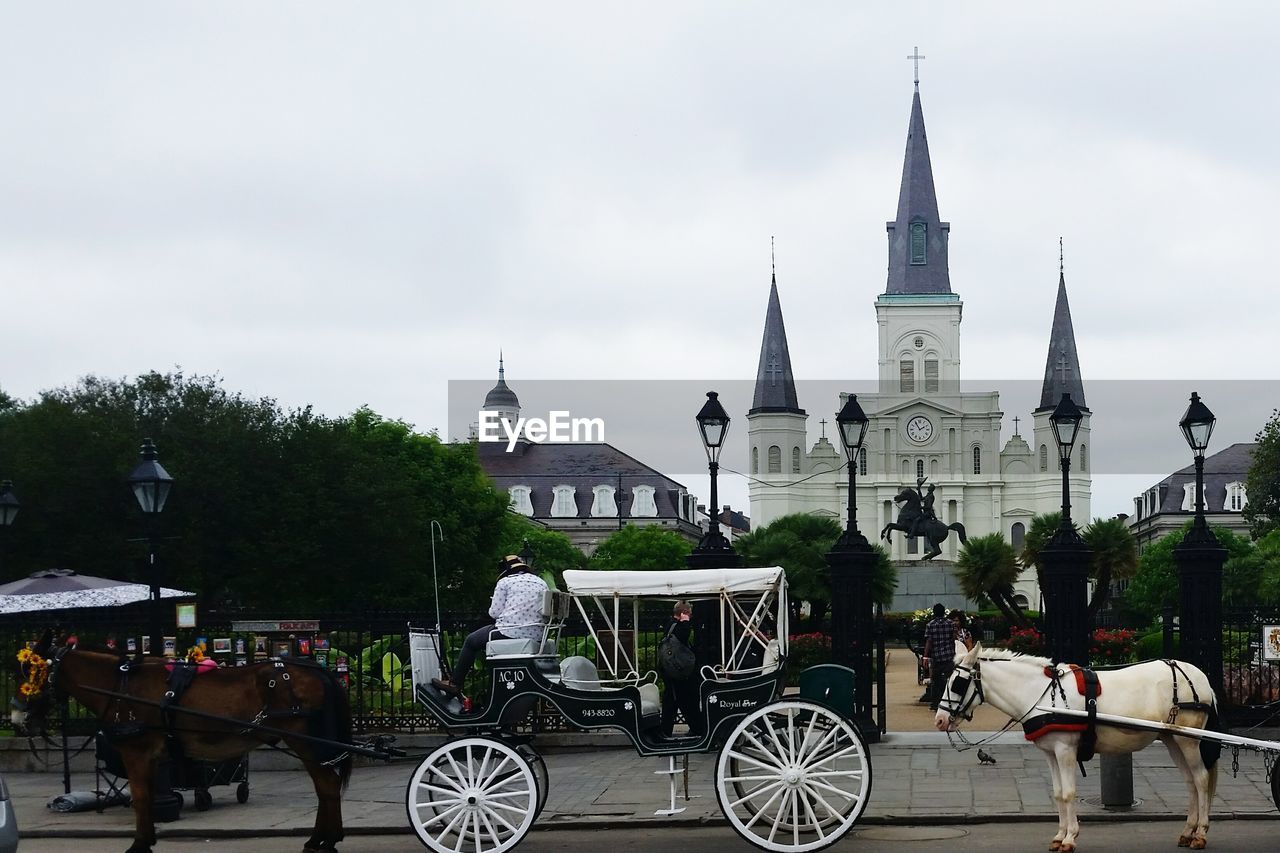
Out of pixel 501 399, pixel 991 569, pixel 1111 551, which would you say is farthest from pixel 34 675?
pixel 501 399

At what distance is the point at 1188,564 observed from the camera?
806 inches

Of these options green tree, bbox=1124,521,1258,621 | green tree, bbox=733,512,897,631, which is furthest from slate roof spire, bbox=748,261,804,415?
green tree, bbox=733,512,897,631

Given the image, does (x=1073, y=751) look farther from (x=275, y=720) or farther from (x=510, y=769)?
(x=275, y=720)

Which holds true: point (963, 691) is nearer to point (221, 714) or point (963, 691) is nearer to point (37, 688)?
point (221, 714)

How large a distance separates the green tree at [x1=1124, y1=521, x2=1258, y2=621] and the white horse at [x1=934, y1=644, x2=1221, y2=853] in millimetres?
43890

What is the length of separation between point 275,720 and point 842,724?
14.9ft

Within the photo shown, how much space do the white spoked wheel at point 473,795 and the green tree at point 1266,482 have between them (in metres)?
61.9

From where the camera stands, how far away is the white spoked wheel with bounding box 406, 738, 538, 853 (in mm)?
12414

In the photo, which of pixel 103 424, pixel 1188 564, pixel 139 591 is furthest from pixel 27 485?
pixel 1188 564

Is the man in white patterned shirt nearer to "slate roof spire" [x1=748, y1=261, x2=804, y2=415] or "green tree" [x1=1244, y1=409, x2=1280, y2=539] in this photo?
"green tree" [x1=1244, y1=409, x2=1280, y2=539]

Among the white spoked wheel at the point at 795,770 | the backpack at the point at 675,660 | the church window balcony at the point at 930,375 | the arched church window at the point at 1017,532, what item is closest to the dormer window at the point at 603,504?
the church window balcony at the point at 930,375

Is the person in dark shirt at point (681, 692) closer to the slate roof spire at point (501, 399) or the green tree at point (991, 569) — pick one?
the green tree at point (991, 569)

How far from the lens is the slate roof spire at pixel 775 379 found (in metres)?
128

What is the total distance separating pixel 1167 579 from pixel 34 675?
6800cm
